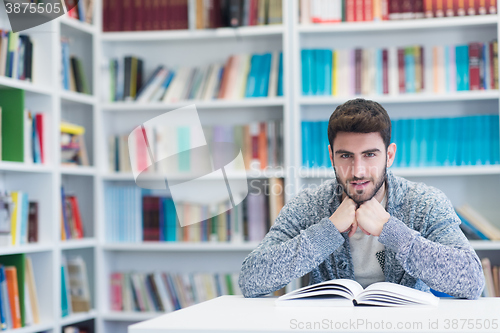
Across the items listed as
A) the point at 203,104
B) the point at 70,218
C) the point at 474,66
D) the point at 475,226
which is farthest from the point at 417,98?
the point at 70,218

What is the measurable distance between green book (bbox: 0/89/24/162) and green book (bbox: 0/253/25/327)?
431mm

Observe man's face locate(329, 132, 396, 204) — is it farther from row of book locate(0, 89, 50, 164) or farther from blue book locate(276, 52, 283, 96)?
row of book locate(0, 89, 50, 164)

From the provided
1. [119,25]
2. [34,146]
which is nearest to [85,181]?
[34,146]

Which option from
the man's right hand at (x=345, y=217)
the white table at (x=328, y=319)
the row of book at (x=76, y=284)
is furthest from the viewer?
the row of book at (x=76, y=284)

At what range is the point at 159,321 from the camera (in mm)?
1098

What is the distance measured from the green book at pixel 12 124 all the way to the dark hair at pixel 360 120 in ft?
5.01

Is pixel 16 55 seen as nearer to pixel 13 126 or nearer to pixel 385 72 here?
pixel 13 126

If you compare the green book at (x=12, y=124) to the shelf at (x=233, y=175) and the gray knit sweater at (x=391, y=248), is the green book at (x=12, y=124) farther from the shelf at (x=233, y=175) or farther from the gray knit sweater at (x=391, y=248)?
the gray knit sweater at (x=391, y=248)

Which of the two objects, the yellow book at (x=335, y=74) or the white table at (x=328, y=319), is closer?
the white table at (x=328, y=319)

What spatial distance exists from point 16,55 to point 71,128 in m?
0.49

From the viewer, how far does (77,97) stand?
296 cm

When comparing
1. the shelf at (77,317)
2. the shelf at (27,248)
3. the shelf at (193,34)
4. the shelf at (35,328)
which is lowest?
the shelf at (77,317)

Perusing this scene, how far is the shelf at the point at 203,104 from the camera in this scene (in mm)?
2977

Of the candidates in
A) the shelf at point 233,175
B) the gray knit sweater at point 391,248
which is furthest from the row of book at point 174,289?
the gray knit sweater at point 391,248
